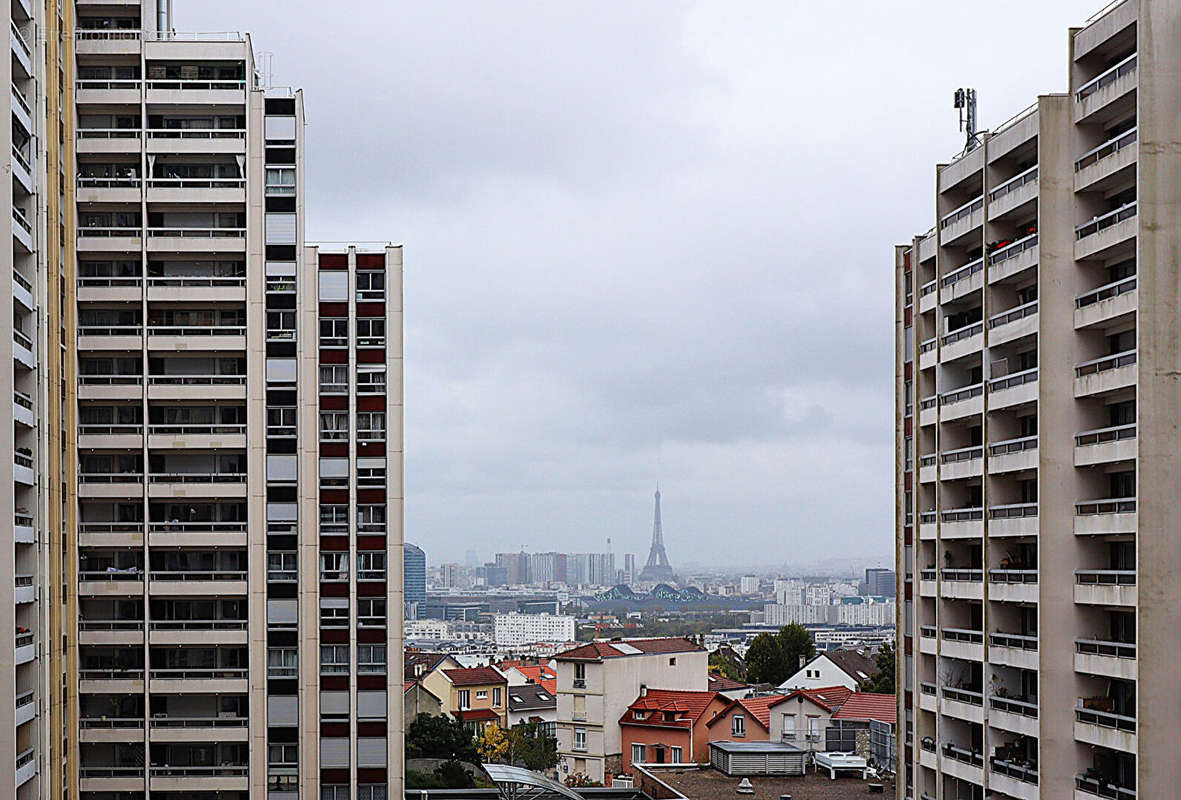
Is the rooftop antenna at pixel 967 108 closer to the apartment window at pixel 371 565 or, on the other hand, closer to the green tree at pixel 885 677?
the apartment window at pixel 371 565

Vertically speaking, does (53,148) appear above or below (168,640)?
above

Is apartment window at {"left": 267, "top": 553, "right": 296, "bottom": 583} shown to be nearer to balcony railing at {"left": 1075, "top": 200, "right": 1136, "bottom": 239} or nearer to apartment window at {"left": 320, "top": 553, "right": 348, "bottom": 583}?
apartment window at {"left": 320, "top": 553, "right": 348, "bottom": 583}

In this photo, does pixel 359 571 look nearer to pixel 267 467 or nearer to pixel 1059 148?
pixel 267 467

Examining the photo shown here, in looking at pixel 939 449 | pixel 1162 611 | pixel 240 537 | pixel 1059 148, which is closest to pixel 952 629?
pixel 939 449

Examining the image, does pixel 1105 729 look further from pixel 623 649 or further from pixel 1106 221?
pixel 623 649

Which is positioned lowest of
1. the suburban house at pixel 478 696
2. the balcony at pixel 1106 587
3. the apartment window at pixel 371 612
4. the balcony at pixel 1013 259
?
the suburban house at pixel 478 696

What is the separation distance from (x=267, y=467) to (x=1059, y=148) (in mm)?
29611

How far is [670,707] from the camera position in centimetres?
8856

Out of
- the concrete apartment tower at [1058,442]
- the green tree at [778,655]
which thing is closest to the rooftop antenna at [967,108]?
the concrete apartment tower at [1058,442]

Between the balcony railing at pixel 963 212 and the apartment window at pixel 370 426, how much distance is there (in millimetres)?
21514

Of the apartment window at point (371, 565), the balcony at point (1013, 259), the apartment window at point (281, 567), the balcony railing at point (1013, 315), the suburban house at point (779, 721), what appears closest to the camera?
the balcony at point (1013, 259)

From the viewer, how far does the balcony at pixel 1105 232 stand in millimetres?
34812

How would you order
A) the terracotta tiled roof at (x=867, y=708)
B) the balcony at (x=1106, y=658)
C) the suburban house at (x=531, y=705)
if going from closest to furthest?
the balcony at (x=1106, y=658)
the terracotta tiled roof at (x=867, y=708)
the suburban house at (x=531, y=705)

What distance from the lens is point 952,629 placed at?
145ft
